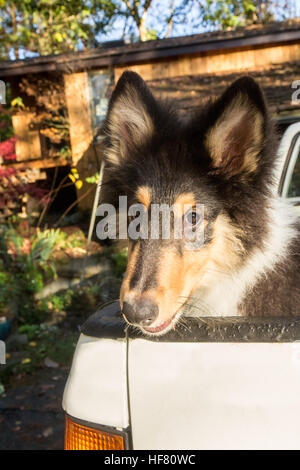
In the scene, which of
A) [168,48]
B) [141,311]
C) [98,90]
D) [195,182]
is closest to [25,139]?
[98,90]

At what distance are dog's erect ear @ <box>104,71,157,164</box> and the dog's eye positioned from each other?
0.61m

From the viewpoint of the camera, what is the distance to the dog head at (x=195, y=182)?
2080 millimetres

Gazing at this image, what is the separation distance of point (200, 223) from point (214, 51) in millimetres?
11162

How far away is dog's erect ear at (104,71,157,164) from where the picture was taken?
7.74ft

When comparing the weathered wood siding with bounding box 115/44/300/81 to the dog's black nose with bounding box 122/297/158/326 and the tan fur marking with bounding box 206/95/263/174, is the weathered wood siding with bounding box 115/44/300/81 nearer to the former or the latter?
the tan fur marking with bounding box 206/95/263/174

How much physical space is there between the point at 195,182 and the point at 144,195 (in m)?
0.30

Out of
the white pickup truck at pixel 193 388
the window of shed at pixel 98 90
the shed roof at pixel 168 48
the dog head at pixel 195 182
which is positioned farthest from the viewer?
the window of shed at pixel 98 90

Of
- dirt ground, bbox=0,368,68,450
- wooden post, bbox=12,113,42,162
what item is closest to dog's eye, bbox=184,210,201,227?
dirt ground, bbox=0,368,68,450

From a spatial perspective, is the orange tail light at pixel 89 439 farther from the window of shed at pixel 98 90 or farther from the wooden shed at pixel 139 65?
the window of shed at pixel 98 90

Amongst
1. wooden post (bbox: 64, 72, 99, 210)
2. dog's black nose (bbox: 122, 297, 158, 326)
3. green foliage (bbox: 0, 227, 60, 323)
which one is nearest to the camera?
dog's black nose (bbox: 122, 297, 158, 326)

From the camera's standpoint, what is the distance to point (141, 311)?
1.77m

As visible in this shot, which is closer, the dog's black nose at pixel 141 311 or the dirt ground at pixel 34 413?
the dog's black nose at pixel 141 311

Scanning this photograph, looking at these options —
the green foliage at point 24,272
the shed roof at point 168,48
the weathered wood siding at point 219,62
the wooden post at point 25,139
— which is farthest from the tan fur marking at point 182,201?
the wooden post at point 25,139

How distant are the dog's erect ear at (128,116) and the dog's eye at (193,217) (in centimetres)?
61
